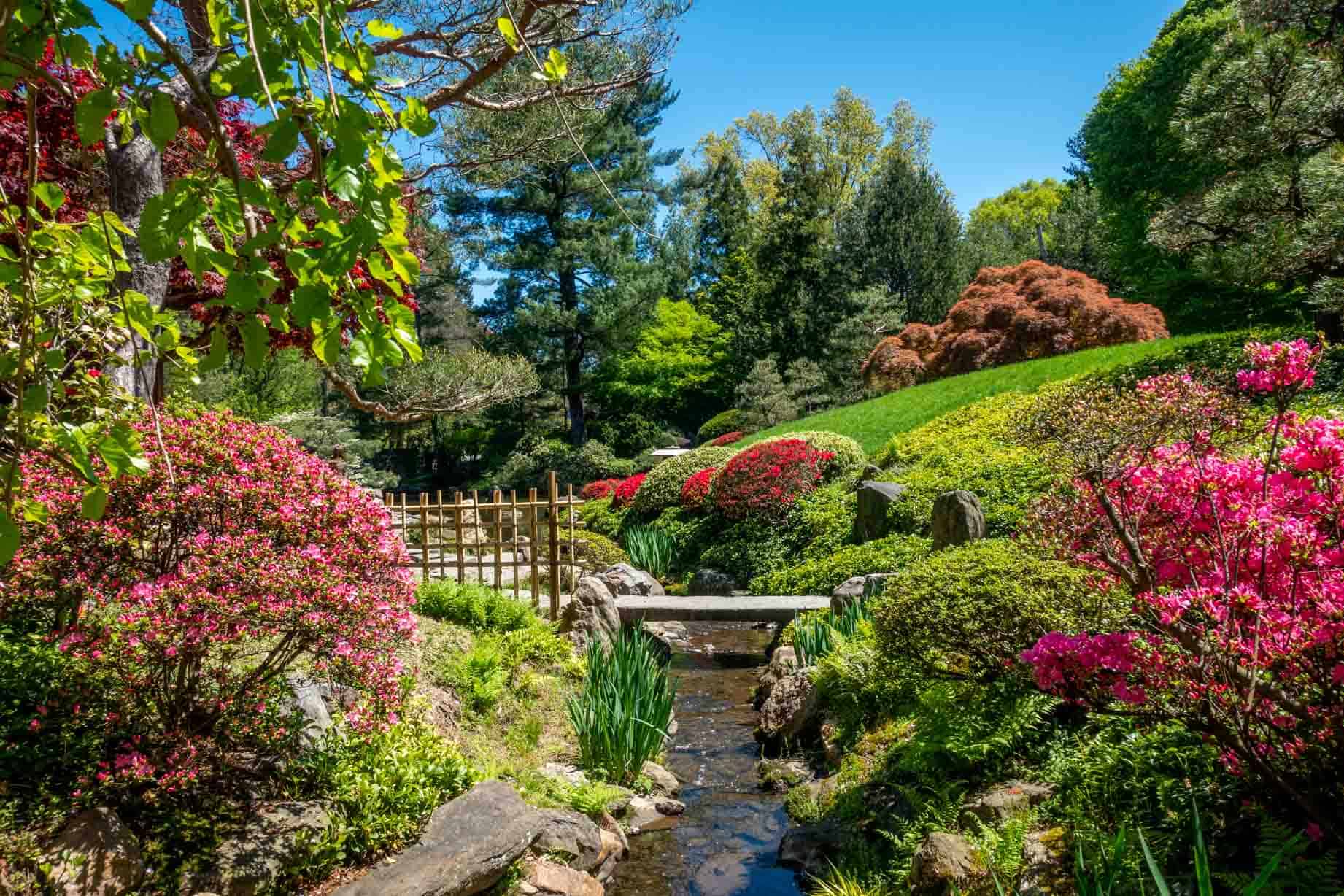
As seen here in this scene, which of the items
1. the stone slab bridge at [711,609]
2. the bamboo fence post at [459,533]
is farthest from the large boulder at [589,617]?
the bamboo fence post at [459,533]

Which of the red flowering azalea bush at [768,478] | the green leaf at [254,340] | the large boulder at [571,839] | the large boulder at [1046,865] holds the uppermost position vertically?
the green leaf at [254,340]

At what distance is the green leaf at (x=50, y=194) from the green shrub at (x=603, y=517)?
14848 millimetres

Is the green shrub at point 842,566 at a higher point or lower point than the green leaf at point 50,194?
lower

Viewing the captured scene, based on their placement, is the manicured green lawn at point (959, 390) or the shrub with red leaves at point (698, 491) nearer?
the manicured green lawn at point (959, 390)

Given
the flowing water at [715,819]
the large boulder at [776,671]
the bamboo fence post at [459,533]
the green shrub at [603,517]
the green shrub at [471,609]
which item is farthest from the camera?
the green shrub at [603,517]

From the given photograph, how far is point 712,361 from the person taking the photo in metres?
29.6

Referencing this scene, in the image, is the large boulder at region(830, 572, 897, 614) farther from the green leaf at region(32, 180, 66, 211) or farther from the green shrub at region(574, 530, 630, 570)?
the green leaf at region(32, 180, 66, 211)

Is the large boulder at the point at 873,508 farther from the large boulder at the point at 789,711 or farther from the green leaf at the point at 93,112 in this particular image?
the green leaf at the point at 93,112

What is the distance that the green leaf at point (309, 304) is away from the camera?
4.09 ft

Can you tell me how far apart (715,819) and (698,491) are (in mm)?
9512

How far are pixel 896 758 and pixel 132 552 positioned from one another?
428cm

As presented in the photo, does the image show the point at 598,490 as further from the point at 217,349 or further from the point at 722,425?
the point at 217,349

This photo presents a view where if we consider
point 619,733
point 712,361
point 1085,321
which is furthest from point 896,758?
point 712,361

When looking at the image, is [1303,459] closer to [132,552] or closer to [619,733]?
[619,733]
